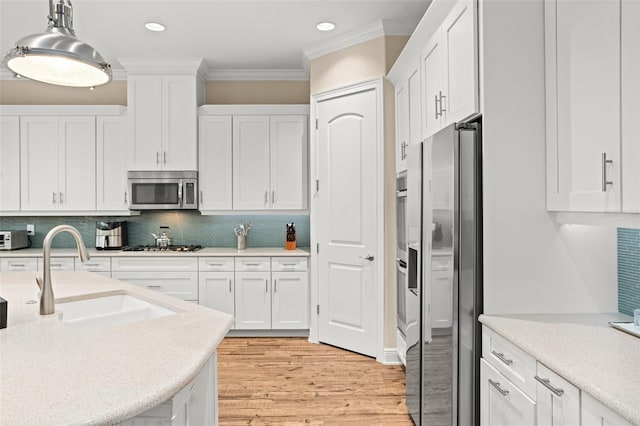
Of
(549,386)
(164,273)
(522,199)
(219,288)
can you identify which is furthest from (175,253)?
(549,386)

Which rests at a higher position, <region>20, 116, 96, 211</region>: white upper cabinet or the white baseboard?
<region>20, 116, 96, 211</region>: white upper cabinet

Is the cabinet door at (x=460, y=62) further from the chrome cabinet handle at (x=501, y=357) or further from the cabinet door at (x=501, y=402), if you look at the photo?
the cabinet door at (x=501, y=402)

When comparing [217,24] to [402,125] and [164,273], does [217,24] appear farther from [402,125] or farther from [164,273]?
[164,273]

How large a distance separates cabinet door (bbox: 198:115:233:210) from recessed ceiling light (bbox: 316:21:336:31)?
1.45 m

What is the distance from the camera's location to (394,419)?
2652 mm

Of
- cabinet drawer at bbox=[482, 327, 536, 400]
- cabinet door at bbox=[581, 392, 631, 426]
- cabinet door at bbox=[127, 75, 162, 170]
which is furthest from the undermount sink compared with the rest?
cabinet door at bbox=[127, 75, 162, 170]

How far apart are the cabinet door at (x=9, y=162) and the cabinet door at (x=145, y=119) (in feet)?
4.09

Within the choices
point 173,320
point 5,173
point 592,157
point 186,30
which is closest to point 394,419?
point 173,320

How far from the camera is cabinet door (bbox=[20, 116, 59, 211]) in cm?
463

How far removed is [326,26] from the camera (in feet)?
12.0

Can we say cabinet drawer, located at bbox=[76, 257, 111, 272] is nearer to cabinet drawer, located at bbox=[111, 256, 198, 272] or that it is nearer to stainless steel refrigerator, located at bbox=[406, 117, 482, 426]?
cabinet drawer, located at bbox=[111, 256, 198, 272]

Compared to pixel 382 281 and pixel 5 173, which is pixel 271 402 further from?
pixel 5 173

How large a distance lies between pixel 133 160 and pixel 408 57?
3.02 meters

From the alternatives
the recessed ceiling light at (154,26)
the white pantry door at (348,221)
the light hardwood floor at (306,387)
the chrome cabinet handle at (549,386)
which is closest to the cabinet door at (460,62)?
the chrome cabinet handle at (549,386)
